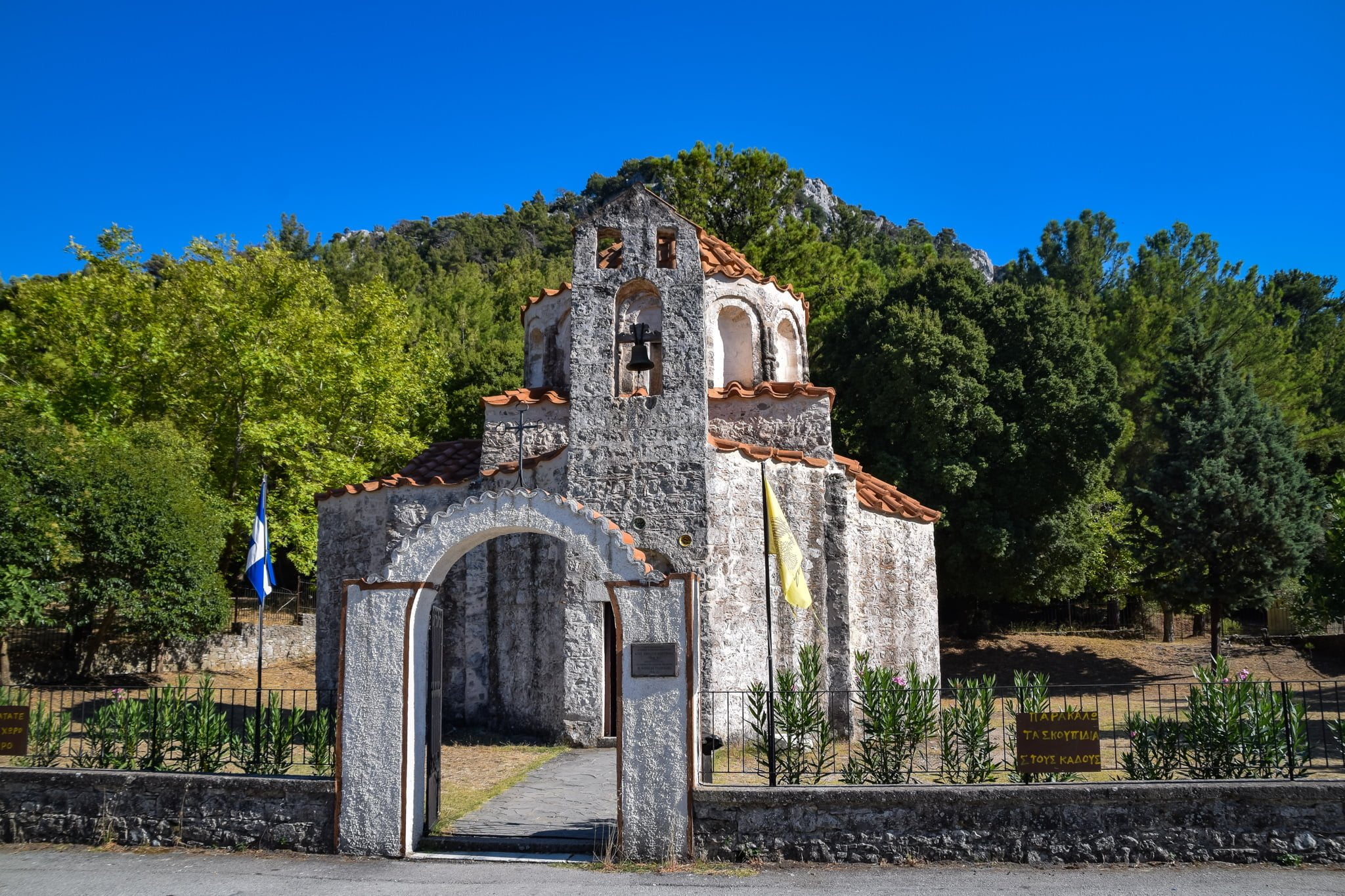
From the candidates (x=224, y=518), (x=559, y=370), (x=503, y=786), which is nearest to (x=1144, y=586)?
(x=559, y=370)

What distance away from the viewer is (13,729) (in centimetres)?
938

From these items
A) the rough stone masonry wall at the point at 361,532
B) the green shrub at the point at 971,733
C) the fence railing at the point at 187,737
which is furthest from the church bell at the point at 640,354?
the green shrub at the point at 971,733

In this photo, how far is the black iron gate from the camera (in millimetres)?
8820

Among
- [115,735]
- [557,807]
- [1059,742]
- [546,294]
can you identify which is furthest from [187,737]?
[546,294]

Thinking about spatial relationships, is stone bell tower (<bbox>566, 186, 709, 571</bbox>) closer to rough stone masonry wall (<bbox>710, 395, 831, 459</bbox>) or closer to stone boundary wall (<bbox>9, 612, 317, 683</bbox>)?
rough stone masonry wall (<bbox>710, 395, 831, 459</bbox>)

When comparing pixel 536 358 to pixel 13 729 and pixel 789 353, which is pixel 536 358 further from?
pixel 13 729

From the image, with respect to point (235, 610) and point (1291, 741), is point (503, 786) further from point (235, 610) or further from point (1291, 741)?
point (235, 610)

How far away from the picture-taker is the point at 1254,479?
2256 centimetres

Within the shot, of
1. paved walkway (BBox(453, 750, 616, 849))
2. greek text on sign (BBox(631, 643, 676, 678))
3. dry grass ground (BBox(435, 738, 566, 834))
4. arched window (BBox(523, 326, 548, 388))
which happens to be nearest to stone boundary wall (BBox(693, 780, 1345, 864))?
greek text on sign (BBox(631, 643, 676, 678))

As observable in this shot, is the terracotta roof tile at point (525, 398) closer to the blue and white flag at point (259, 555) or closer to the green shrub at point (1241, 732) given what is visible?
the blue and white flag at point (259, 555)

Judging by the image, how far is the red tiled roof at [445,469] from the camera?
15.1 metres

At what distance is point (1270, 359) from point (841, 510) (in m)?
22.7

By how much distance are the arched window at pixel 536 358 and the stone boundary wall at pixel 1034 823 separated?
35.6ft

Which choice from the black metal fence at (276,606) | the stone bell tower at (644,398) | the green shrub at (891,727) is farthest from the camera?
the black metal fence at (276,606)
